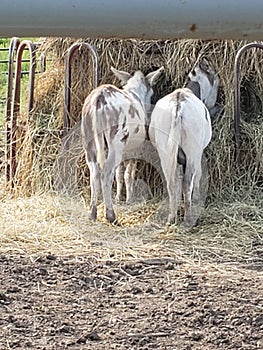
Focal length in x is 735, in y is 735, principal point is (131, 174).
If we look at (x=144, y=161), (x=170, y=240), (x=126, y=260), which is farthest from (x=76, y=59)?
(x=126, y=260)

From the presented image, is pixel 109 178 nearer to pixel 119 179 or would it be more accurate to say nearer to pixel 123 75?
pixel 119 179

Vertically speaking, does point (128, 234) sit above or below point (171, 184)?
below

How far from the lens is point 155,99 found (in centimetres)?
676

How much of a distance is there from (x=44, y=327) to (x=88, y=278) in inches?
34.4

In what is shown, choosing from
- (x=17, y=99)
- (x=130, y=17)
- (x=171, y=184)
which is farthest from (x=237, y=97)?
(x=130, y=17)

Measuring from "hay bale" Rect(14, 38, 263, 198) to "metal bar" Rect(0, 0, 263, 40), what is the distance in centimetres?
539

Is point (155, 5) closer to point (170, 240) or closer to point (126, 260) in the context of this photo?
point (126, 260)

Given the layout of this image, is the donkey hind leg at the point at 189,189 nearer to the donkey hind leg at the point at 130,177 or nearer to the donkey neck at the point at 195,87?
the donkey hind leg at the point at 130,177

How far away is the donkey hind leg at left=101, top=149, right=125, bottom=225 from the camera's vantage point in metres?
5.39

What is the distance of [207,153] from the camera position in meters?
6.24

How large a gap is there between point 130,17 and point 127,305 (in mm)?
2753

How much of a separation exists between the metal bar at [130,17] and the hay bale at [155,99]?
5389mm

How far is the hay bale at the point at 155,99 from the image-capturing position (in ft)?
20.2

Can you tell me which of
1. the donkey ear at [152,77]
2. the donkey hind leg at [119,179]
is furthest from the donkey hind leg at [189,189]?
the donkey ear at [152,77]
